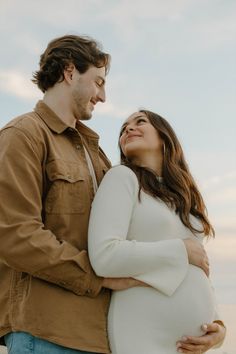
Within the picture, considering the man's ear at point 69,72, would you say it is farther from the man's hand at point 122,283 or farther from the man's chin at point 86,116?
the man's hand at point 122,283

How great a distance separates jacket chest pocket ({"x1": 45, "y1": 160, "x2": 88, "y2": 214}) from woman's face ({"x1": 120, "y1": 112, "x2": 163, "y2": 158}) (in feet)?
1.81

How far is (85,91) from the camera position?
3406 mm

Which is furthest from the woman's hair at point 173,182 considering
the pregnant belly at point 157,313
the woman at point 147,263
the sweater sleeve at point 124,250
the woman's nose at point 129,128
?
the pregnant belly at point 157,313

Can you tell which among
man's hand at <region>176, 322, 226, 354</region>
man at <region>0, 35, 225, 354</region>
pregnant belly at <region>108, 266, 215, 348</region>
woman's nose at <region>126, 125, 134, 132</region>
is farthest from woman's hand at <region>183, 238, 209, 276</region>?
woman's nose at <region>126, 125, 134, 132</region>

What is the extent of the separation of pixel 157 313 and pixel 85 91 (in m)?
1.38

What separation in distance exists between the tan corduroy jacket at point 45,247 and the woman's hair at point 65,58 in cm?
50

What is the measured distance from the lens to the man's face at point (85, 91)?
11.1 ft

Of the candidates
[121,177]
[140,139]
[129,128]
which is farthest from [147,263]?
[129,128]

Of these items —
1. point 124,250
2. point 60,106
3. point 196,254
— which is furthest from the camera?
point 60,106

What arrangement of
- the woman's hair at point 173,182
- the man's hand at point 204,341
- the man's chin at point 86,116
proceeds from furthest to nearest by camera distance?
the man's chin at point 86,116, the woman's hair at point 173,182, the man's hand at point 204,341

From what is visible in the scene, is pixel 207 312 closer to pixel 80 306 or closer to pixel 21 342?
pixel 80 306

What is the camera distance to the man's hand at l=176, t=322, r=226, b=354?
2.97 m

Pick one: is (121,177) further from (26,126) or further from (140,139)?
(26,126)

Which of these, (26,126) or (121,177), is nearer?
(26,126)
